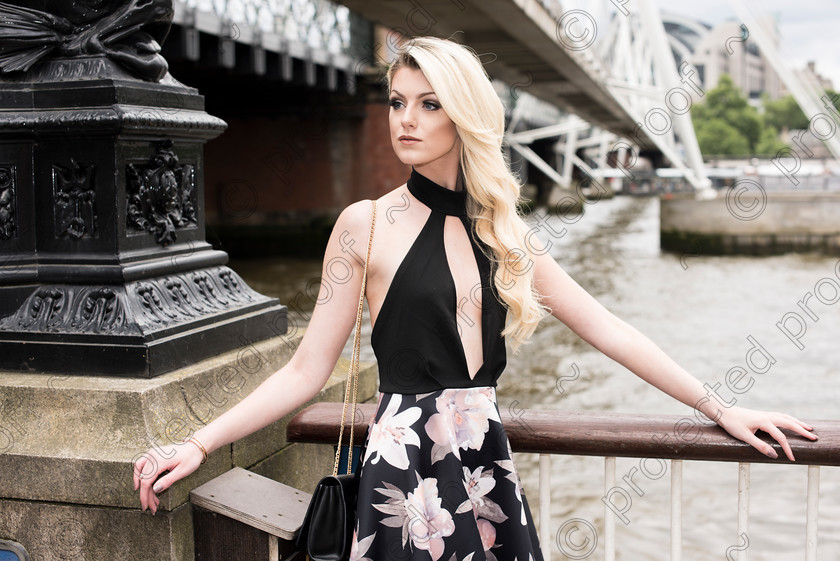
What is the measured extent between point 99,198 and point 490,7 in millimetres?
13616

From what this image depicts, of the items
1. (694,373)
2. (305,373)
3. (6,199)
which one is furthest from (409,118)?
(694,373)

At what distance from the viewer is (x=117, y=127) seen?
2129 mm

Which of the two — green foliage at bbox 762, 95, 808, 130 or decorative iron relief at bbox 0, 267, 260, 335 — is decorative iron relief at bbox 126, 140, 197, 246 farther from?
green foliage at bbox 762, 95, 808, 130

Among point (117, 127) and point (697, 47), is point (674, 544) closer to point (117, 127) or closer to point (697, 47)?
point (117, 127)

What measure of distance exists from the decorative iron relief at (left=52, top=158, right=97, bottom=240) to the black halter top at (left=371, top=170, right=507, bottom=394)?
0.76 m

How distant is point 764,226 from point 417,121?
24069 mm

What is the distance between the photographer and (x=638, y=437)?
2004 mm

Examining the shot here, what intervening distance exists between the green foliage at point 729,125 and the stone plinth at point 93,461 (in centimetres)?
9264

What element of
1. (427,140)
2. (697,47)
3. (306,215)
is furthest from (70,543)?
(697,47)

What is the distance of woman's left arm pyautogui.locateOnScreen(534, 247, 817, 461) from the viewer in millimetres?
1973

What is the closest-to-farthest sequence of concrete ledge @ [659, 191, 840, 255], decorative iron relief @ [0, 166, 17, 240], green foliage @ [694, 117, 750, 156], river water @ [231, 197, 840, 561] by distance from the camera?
decorative iron relief @ [0, 166, 17, 240]
river water @ [231, 197, 840, 561]
concrete ledge @ [659, 191, 840, 255]
green foliage @ [694, 117, 750, 156]

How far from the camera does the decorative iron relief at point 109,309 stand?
2.15 m

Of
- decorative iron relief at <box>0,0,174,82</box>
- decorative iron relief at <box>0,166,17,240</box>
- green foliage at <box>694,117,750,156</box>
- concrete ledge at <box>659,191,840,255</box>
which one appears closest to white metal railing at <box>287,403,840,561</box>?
decorative iron relief at <box>0,166,17,240</box>

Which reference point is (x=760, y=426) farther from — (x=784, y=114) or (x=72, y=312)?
(x=784, y=114)
